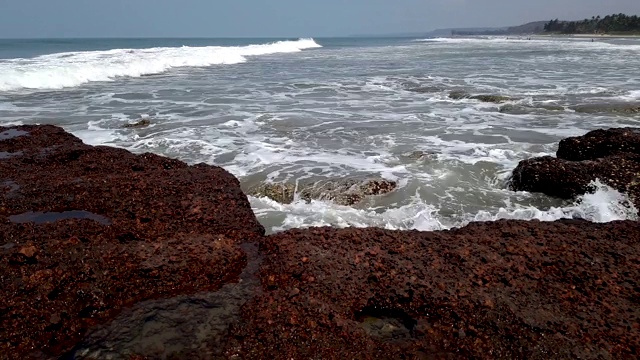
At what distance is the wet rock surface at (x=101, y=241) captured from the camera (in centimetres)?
244

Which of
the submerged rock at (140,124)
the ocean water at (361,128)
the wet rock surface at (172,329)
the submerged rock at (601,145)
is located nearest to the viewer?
the wet rock surface at (172,329)

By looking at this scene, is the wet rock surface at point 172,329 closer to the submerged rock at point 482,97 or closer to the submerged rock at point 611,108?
the submerged rock at point 611,108

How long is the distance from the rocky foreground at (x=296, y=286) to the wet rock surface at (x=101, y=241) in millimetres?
11

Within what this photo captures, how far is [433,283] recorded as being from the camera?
274 centimetres

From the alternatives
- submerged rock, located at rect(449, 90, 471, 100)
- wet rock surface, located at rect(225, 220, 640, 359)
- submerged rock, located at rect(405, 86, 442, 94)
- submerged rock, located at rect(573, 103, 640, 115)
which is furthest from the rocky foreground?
submerged rock, located at rect(405, 86, 442, 94)

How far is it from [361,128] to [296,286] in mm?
6903

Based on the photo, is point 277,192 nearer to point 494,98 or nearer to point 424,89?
point 494,98

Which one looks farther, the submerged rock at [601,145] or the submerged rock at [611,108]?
the submerged rock at [611,108]

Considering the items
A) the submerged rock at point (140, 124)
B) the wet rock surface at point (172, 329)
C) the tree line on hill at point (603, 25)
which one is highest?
the tree line on hill at point (603, 25)

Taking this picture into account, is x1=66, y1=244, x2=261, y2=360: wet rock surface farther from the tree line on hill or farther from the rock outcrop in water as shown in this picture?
the tree line on hill

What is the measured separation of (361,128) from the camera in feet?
30.5

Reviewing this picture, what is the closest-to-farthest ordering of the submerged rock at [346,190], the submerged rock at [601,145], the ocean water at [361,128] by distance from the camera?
the ocean water at [361,128] < the submerged rock at [346,190] < the submerged rock at [601,145]

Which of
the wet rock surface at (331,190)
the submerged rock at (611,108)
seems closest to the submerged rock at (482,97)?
the submerged rock at (611,108)

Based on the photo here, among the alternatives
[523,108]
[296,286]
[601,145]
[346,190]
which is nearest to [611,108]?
[523,108]
